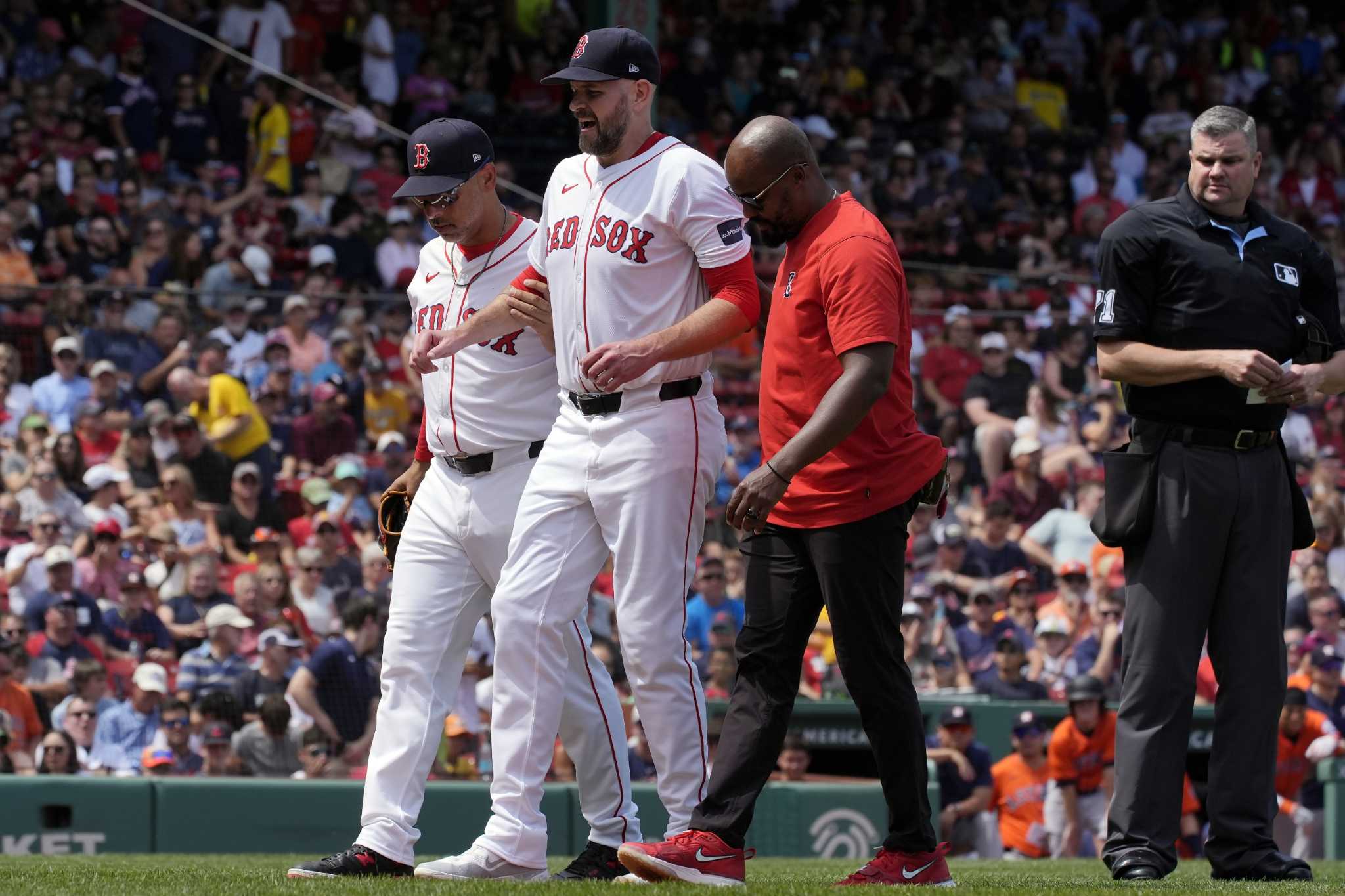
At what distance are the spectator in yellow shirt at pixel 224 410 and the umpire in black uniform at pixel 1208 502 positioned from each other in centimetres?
850

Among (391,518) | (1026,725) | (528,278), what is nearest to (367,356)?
(1026,725)

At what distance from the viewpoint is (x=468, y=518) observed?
18.0 ft

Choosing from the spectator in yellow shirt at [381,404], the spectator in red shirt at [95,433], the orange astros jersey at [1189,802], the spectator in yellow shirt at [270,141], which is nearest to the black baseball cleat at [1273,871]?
the orange astros jersey at [1189,802]

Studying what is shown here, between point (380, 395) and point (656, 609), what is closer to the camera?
point (656, 609)

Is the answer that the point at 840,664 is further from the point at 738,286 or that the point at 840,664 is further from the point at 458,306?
the point at 458,306

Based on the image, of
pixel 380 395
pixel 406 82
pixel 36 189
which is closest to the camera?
pixel 380 395

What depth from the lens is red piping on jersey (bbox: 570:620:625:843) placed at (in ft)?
18.0

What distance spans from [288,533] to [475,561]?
733 cm

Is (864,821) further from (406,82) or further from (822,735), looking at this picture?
(406,82)

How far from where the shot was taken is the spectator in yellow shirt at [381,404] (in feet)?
44.3

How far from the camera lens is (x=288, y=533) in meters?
12.6

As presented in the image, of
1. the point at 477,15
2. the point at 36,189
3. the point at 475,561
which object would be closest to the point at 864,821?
the point at 475,561

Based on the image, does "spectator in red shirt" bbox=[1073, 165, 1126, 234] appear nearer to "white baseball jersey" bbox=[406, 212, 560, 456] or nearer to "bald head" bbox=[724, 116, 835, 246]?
"white baseball jersey" bbox=[406, 212, 560, 456]

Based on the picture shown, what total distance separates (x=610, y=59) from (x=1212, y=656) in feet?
Result: 8.01
